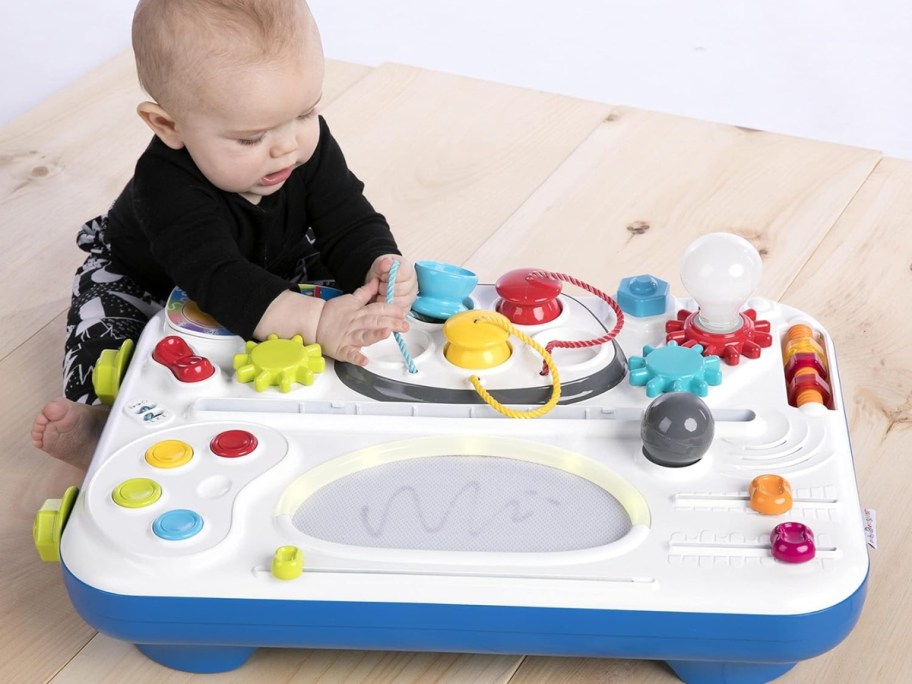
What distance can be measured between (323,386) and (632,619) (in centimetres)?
27

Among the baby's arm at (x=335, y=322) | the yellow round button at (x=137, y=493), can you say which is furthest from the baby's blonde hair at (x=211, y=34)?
the yellow round button at (x=137, y=493)

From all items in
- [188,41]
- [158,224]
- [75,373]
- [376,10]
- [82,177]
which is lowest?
[376,10]

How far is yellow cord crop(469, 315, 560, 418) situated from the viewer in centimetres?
84

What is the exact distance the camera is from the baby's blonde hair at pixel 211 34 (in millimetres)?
855

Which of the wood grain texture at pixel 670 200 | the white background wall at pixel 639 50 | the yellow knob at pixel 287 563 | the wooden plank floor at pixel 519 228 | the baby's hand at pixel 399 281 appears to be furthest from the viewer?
the white background wall at pixel 639 50

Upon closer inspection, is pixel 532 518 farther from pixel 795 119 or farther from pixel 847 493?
pixel 795 119

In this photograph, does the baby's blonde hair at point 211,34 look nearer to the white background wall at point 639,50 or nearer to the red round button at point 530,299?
the red round button at point 530,299

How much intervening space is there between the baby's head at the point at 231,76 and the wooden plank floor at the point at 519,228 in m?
0.28

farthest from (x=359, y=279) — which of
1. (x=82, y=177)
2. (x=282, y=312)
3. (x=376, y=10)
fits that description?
(x=376, y=10)

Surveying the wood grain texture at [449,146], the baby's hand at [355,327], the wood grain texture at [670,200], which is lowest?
the wood grain texture at [449,146]

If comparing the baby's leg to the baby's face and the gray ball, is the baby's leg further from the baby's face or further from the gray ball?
the gray ball

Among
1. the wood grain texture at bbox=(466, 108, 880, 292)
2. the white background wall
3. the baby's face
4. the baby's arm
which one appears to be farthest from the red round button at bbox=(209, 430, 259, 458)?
the white background wall

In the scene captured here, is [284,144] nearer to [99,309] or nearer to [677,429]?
[99,309]

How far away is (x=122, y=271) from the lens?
1078mm
